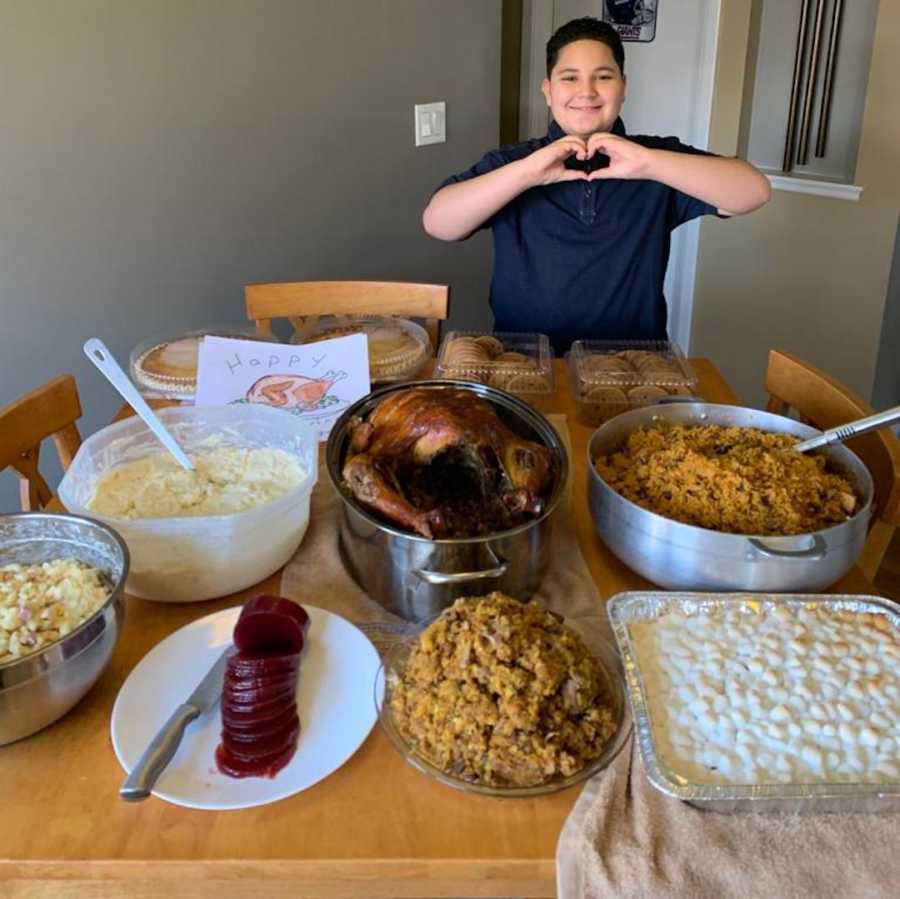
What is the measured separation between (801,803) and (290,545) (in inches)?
24.4

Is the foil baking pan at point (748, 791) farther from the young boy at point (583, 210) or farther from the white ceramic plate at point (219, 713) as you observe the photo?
the young boy at point (583, 210)

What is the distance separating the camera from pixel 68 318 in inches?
80.4

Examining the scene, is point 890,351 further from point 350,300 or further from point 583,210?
point 350,300

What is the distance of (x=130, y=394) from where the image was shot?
1.07 m

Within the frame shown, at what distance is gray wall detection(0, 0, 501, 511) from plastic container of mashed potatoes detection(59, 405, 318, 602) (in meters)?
1.00

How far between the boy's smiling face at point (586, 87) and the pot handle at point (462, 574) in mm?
1115

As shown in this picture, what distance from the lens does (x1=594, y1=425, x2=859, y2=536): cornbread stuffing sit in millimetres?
995

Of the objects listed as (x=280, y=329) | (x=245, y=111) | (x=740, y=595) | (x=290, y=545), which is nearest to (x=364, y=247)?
(x=280, y=329)

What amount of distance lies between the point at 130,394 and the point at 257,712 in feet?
1.51

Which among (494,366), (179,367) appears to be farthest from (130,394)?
(494,366)

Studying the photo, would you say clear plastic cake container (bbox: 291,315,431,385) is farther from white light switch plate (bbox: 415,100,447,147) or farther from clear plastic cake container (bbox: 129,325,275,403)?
white light switch plate (bbox: 415,100,447,147)

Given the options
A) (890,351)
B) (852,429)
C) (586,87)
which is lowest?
(890,351)

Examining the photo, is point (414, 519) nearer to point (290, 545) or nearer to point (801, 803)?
point (290, 545)

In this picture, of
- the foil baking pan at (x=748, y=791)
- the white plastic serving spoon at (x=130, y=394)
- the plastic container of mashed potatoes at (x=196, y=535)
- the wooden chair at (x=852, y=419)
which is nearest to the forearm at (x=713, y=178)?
the wooden chair at (x=852, y=419)
